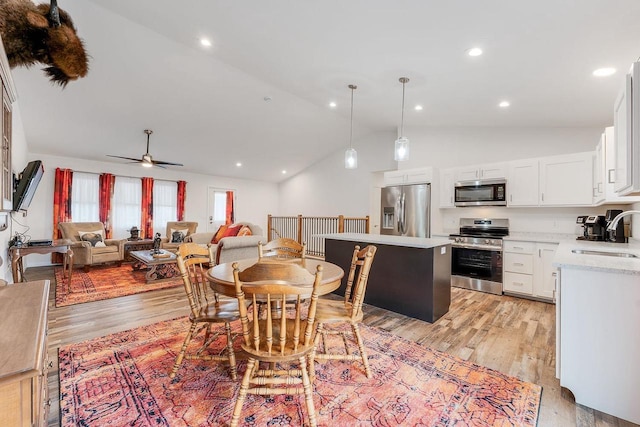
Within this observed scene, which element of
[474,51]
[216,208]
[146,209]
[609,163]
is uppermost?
[474,51]

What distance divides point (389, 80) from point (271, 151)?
4.34m

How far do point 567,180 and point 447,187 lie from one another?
1603mm

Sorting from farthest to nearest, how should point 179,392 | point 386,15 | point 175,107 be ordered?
point 175,107, point 386,15, point 179,392

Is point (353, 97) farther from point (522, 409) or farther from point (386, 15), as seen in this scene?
point (522, 409)

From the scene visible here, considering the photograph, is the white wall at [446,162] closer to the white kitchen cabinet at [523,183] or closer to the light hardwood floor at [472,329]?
the white kitchen cabinet at [523,183]

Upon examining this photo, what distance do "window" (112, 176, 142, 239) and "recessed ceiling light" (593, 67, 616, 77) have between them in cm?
849

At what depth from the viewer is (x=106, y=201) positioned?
21.9 feet

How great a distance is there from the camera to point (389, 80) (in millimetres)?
3590

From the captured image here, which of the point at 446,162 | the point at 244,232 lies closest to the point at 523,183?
the point at 446,162

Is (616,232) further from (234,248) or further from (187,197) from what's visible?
(187,197)

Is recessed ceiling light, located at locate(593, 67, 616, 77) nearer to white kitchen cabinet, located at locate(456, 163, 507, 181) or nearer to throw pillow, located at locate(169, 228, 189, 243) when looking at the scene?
white kitchen cabinet, located at locate(456, 163, 507, 181)

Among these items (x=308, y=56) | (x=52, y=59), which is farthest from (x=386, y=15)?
(x=52, y=59)

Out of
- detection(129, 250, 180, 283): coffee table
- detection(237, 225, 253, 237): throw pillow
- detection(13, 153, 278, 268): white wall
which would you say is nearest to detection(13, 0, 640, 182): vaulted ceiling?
detection(13, 153, 278, 268): white wall

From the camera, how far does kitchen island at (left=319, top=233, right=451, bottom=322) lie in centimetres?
312
